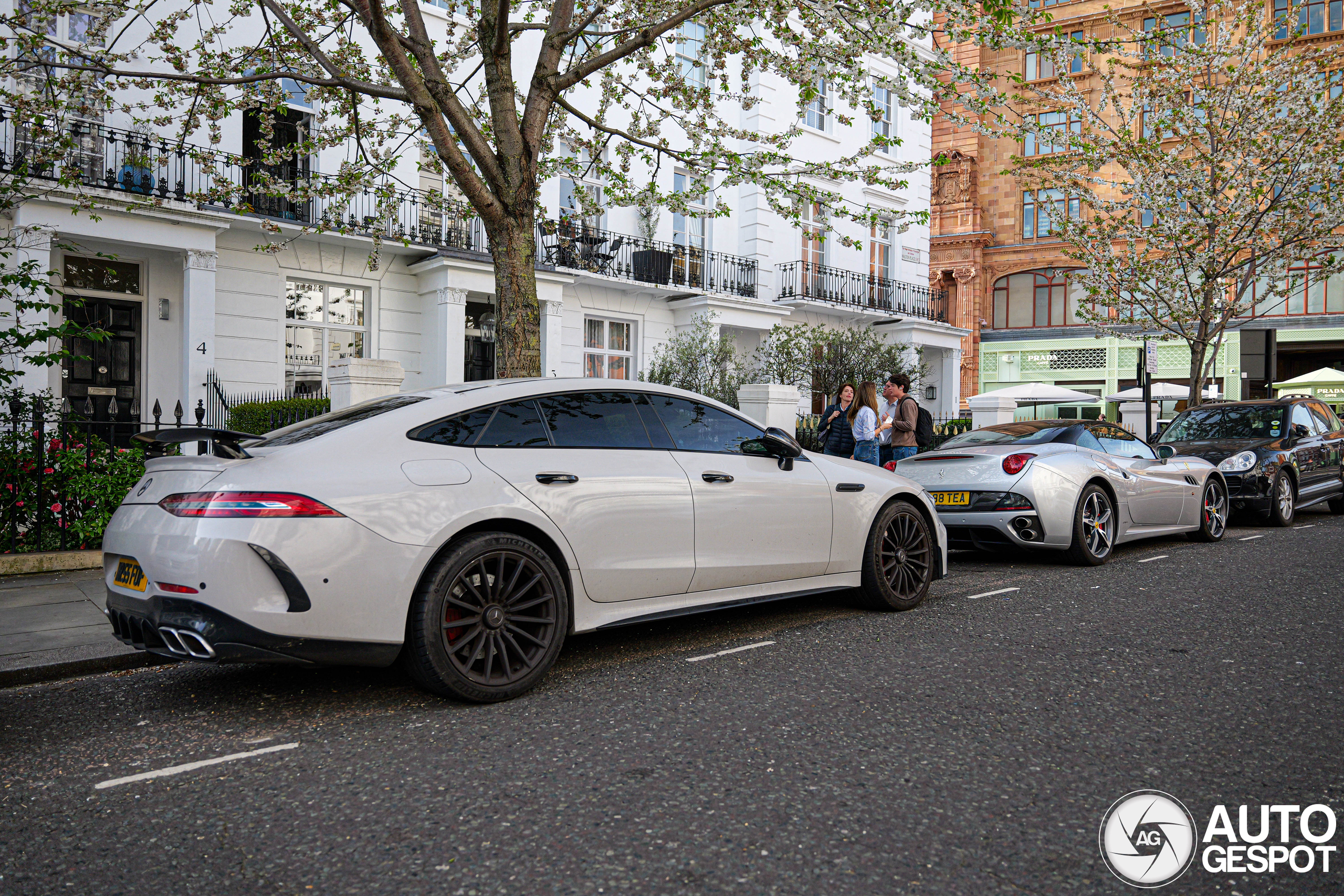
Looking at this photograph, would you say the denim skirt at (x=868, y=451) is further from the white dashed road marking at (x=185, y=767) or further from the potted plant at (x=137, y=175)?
the potted plant at (x=137, y=175)

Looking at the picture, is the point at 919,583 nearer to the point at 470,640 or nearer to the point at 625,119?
the point at 470,640

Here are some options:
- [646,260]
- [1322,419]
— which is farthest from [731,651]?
[646,260]

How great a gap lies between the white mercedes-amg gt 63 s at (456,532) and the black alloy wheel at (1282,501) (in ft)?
28.7

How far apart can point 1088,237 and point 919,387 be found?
7.21 meters

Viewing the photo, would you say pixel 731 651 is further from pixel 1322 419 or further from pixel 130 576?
pixel 1322 419

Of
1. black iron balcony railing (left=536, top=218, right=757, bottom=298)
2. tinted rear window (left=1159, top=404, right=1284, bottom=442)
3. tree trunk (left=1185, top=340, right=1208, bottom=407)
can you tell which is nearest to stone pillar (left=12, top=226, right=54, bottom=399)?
black iron balcony railing (left=536, top=218, right=757, bottom=298)

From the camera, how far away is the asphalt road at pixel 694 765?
2.55 meters

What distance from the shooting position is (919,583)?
6.20 metres

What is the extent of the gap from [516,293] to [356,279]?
33.3 ft

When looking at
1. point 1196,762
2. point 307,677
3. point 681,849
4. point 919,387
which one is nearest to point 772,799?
point 681,849

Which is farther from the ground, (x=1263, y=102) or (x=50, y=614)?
(x=1263, y=102)

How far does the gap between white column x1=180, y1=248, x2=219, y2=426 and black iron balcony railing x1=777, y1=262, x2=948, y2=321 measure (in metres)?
13.1

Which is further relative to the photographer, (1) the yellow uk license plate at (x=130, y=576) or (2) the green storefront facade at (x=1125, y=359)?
(2) the green storefront facade at (x=1125, y=359)

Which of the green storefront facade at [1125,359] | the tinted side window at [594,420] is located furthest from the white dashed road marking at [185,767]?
the green storefront facade at [1125,359]
